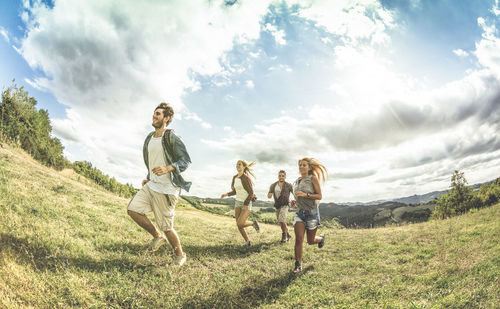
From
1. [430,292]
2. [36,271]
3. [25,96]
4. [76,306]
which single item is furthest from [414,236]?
[25,96]

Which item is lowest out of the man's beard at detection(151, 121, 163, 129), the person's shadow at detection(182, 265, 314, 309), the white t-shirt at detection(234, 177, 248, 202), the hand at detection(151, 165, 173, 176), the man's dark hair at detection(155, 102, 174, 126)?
the person's shadow at detection(182, 265, 314, 309)

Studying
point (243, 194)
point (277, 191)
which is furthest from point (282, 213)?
point (243, 194)

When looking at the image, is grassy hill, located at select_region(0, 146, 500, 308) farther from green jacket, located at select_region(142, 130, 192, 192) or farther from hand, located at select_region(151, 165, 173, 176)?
hand, located at select_region(151, 165, 173, 176)

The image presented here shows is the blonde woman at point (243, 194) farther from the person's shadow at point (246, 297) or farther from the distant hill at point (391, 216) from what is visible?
the distant hill at point (391, 216)

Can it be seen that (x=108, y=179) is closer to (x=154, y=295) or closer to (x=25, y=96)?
(x=25, y=96)

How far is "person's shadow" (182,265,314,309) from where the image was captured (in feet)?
11.8

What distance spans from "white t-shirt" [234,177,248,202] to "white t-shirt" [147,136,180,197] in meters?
3.47

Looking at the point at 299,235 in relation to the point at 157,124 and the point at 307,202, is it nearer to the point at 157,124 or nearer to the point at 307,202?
the point at 307,202

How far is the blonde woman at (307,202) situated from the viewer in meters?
5.36

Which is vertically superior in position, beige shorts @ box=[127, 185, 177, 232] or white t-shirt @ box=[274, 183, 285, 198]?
white t-shirt @ box=[274, 183, 285, 198]

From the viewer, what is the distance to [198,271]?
4.74 m

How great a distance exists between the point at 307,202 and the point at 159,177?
3288mm

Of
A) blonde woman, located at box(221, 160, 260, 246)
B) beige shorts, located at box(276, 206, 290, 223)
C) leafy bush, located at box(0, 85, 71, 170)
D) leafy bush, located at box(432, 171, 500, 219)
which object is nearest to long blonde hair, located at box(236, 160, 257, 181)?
blonde woman, located at box(221, 160, 260, 246)

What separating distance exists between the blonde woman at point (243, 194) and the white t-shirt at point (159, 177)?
10.7 ft
